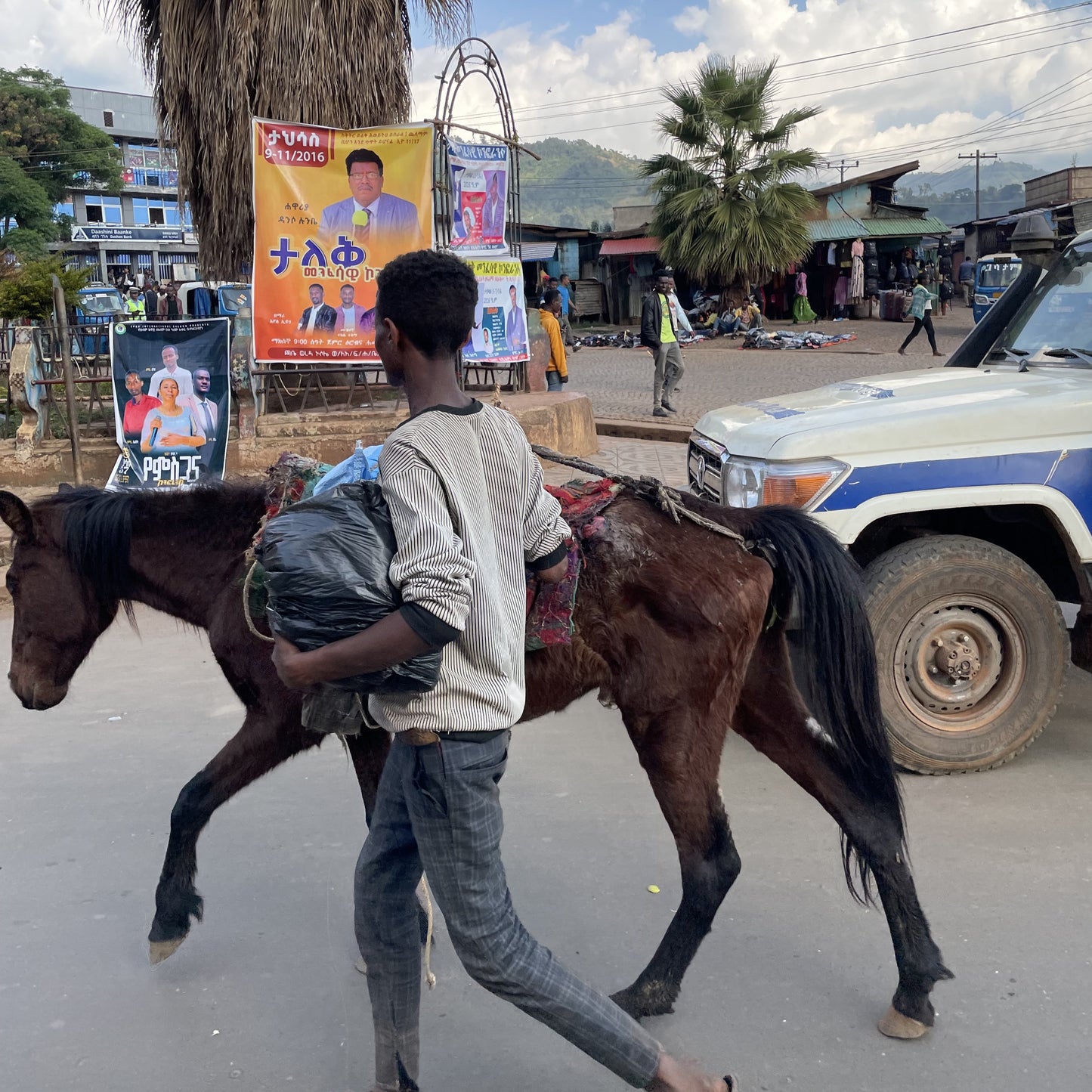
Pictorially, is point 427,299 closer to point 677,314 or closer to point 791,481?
point 791,481

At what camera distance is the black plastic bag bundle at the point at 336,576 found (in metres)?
1.86

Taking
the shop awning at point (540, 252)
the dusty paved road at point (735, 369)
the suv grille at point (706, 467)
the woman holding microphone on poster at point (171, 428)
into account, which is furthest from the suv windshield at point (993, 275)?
the suv grille at point (706, 467)

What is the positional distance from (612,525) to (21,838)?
259cm

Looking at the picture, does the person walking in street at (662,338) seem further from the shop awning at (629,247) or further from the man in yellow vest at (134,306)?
the shop awning at (629,247)

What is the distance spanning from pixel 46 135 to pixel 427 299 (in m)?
56.2

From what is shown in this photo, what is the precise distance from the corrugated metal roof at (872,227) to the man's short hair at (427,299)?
3312cm

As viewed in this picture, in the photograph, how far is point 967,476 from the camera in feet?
13.4

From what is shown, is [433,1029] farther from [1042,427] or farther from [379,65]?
[379,65]

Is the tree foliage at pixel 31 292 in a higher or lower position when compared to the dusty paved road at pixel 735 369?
higher

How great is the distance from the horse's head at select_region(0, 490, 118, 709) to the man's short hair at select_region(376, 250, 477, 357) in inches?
66.7

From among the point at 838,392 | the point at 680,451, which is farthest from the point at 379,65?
the point at 838,392

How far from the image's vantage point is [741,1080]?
260cm

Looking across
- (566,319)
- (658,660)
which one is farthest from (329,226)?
(566,319)

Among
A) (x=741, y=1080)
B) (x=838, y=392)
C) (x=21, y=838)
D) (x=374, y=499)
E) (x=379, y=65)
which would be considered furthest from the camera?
(x=379, y=65)
